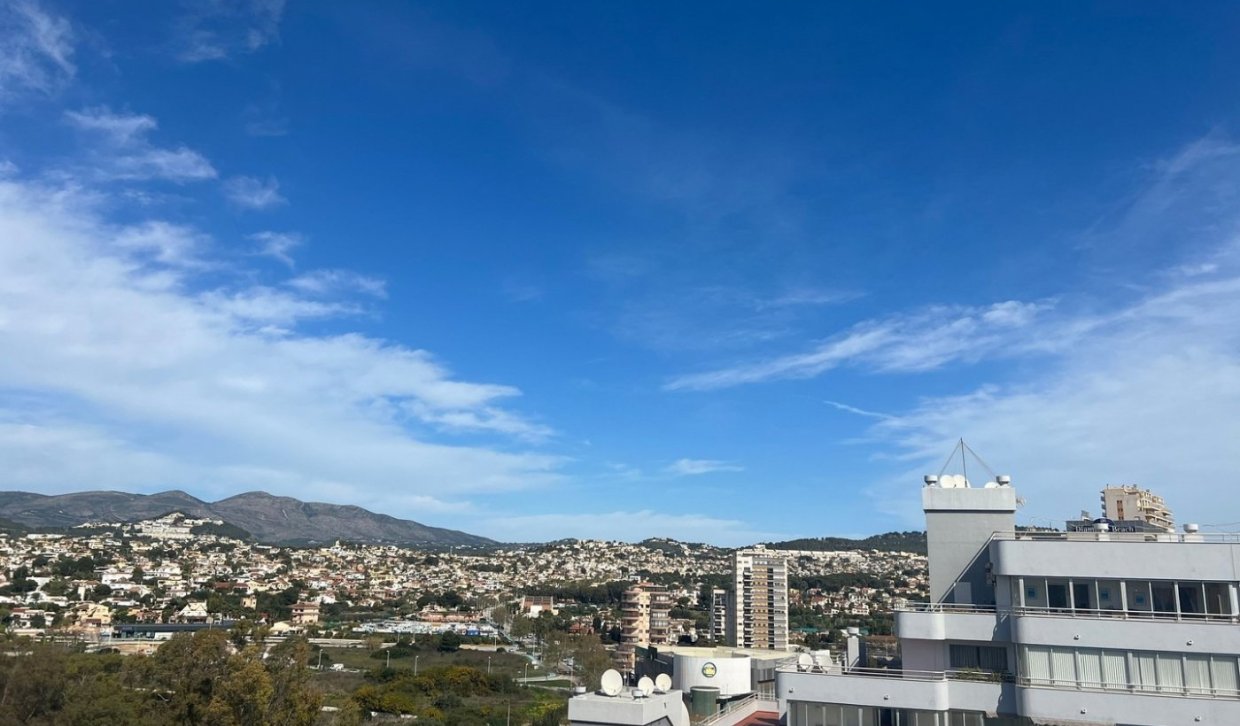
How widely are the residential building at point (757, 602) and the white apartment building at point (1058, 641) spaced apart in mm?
102909

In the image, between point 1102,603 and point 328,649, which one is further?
point 328,649

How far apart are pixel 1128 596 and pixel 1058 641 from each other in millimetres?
1740

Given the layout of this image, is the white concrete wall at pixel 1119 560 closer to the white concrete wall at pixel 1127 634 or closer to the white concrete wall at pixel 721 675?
the white concrete wall at pixel 1127 634

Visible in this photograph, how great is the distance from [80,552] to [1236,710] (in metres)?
224

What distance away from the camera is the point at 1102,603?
17828mm

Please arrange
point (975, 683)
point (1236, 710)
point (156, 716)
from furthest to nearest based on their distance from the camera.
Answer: point (156, 716)
point (975, 683)
point (1236, 710)

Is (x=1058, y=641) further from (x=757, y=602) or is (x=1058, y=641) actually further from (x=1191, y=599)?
(x=757, y=602)

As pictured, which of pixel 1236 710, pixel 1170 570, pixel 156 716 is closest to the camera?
pixel 1236 710

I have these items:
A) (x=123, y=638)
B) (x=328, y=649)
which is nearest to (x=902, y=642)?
(x=328, y=649)

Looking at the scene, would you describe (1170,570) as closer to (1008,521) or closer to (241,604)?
(1008,521)

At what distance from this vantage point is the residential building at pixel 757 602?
389 feet

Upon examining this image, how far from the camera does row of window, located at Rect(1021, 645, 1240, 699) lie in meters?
16.6

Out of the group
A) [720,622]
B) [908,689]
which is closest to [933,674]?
[908,689]

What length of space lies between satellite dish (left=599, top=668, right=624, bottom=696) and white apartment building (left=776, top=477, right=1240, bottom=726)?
5.09 m
